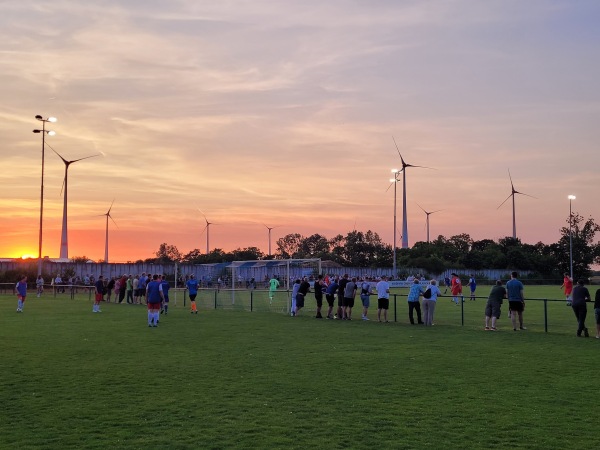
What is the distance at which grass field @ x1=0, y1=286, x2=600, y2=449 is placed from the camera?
9008 mm

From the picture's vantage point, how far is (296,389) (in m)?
12.4

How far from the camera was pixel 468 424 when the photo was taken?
965 centimetres

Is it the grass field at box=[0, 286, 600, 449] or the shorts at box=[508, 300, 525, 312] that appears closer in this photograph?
the grass field at box=[0, 286, 600, 449]

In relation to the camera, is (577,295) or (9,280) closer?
(577,295)

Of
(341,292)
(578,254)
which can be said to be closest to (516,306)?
(341,292)

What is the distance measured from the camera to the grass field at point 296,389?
9.01m

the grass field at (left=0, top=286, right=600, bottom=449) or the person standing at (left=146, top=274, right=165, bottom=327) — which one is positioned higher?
the person standing at (left=146, top=274, right=165, bottom=327)

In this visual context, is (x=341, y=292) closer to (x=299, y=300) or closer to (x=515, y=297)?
(x=299, y=300)

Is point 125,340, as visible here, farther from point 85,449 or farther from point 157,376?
point 85,449

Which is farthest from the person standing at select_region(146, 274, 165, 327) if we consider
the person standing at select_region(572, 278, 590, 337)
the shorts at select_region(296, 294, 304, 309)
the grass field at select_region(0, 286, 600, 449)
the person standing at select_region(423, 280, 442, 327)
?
the person standing at select_region(572, 278, 590, 337)

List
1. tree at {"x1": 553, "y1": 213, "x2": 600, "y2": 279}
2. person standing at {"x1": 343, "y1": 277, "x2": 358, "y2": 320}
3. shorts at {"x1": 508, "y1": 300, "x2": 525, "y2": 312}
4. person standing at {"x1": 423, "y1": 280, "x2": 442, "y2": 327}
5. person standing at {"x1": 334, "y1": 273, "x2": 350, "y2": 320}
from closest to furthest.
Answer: shorts at {"x1": 508, "y1": 300, "x2": 525, "y2": 312} → person standing at {"x1": 423, "y1": 280, "x2": 442, "y2": 327} → person standing at {"x1": 343, "y1": 277, "x2": 358, "y2": 320} → person standing at {"x1": 334, "y1": 273, "x2": 350, "y2": 320} → tree at {"x1": 553, "y1": 213, "x2": 600, "y2": 279}

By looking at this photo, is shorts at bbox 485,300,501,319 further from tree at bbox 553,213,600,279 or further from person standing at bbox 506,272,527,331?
tree at bbox 553,213,600,279

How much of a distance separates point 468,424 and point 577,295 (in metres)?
14.8

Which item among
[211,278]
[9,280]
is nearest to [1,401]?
[211,278]
